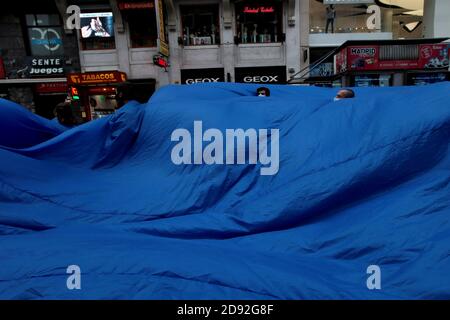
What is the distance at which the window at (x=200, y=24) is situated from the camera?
14.3 metres

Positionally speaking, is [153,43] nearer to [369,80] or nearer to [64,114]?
[369,80]

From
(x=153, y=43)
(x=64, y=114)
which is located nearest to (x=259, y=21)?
(x=153, y=43)

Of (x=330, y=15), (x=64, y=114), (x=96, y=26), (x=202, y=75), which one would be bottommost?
(x=64, y=114)

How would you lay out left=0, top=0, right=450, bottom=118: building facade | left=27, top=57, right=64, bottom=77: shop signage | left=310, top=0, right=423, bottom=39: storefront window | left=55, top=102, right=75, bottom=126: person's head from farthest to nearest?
left=310, top=0, right=423, bottom=39: storefront window → left=27, top=57, right=64, bottom=77: shop signage → left=0, top=0, right=450, bottom=118: building facade → left=55, top=102, right=75, bottom=126: person's head

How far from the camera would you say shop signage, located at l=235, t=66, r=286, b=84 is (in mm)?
14133

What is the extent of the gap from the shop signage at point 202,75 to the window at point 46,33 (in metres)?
6.05

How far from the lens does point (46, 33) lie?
1451cm

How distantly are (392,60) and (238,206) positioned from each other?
8.75m

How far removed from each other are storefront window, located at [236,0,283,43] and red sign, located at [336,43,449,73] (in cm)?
617

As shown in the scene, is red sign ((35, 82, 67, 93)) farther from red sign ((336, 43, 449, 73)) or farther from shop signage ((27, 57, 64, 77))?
red sign ((336, 43, 449, 73))

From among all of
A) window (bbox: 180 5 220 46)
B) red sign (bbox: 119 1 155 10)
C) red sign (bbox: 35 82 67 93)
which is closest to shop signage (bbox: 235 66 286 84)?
window (bbox: 180 5 220 46)

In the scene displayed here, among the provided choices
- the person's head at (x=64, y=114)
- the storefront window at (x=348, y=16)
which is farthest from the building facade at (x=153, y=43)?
the person's head at (x=64, y=114)

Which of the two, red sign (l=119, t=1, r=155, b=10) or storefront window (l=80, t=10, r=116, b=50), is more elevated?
red sign (l=119, t=1, r=155, b=10)

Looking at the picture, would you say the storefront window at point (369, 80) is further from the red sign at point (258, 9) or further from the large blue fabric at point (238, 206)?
the red sign at point (258, 9)
